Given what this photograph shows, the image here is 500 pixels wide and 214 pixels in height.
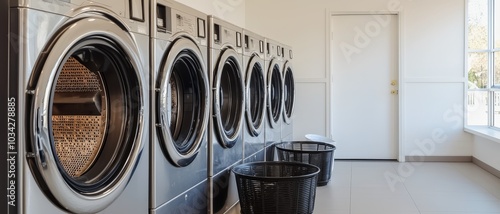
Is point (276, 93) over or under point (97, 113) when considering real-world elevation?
over

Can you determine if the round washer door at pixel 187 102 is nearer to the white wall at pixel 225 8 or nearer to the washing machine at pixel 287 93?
the white wall at pixel 225 8

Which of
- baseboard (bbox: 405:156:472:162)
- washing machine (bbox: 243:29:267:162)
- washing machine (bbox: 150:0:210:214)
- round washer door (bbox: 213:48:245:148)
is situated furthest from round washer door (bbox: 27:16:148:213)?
baseboard (bbox: 405:156:472:162)

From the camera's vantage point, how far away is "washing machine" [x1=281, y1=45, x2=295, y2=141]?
452cm

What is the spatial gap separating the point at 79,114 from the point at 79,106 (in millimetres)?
32

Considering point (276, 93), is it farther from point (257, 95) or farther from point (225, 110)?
point (225, 110)

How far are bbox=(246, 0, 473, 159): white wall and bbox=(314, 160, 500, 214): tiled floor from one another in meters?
0.42

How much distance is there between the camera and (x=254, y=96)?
142 inches

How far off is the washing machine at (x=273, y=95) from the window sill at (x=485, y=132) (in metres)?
2.05

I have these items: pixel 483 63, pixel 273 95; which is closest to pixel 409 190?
pixel 273 95

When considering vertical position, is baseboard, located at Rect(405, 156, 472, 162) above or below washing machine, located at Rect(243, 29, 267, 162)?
below

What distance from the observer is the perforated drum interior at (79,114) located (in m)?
1.60

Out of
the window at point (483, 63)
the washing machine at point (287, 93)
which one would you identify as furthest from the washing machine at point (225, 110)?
the window at point (483, 63)

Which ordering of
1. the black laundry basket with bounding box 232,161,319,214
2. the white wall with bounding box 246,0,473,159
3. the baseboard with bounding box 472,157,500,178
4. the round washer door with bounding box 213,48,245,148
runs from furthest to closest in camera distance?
the white wall with bounding box 246,0,473,159
the baseboard with bounding box 472,157,500,178
the round washer door with bounding box 213,48,245,148
the black laundry basket with bounding box 232,161,319,214

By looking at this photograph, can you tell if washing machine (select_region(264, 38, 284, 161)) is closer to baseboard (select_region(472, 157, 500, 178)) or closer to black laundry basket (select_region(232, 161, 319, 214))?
black laundry basket (select_region(232, 161, 319, 214))
